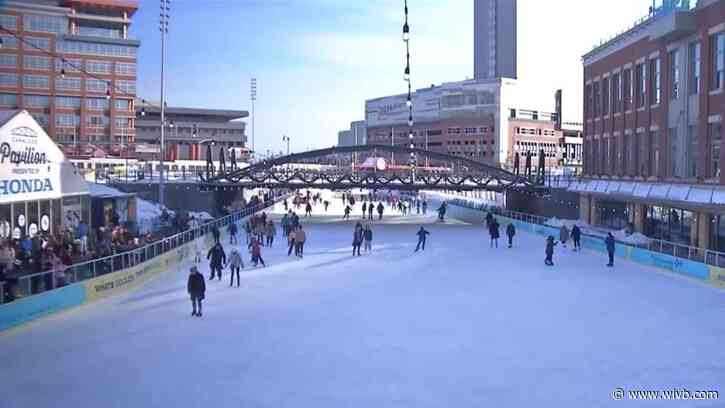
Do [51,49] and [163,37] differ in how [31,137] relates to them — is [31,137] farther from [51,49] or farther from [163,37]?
[51,49]

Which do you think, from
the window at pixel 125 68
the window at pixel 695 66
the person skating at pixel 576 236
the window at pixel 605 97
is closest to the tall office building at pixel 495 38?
the window at pixel 125 68

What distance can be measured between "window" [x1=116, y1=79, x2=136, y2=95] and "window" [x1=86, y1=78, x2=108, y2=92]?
5.88ft

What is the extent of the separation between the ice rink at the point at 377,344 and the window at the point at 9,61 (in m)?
67.9

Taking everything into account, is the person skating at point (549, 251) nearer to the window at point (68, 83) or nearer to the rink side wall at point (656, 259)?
the rink side wall at point (656, 259)

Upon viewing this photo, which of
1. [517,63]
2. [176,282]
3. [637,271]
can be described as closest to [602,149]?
[637,271]

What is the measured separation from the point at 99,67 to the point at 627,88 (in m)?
71.9

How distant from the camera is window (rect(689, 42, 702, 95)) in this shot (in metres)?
28.4

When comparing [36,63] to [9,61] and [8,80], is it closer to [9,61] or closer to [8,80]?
[9,61]

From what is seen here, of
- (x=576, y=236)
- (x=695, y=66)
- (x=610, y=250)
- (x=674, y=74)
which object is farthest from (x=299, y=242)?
(x=674, y=74)

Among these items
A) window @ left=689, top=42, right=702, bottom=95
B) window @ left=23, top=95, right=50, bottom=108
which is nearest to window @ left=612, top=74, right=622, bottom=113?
window @ left=689, top=42, right=702, bottom=95

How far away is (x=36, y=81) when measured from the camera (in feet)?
268

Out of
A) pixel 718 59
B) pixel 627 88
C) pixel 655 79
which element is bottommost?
pixel 718 59

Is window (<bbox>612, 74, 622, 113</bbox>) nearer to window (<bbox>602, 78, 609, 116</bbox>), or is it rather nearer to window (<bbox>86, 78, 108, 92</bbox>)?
window (<bbox>602, 78, 609, 116</bbox>)

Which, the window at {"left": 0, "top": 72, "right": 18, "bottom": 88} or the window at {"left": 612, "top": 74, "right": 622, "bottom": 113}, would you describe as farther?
the window at {"left": 0, "top": 72, "right": 18, "bottom": 88}
